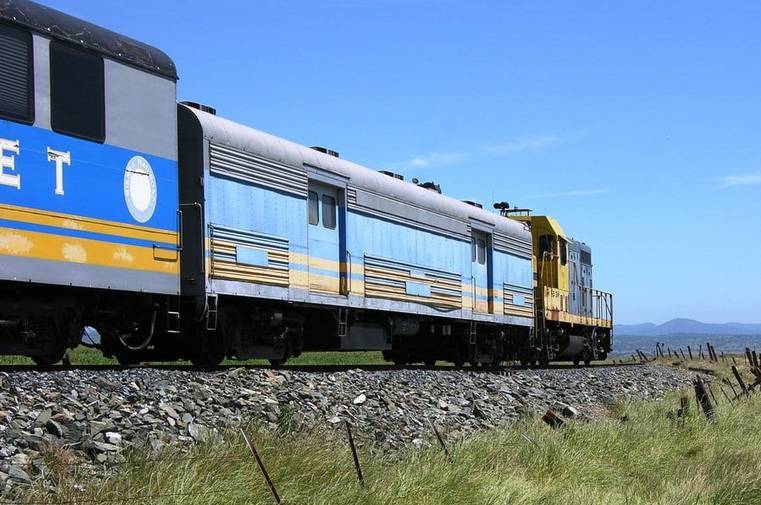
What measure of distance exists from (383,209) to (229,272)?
5.18 m

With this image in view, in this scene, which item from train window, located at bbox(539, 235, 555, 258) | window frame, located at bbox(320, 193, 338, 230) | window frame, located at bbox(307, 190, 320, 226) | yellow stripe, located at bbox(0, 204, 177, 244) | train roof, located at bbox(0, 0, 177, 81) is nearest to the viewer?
yellow stripe, located at bbox(0, 204, 177, 244)

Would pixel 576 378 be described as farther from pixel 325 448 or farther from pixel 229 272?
pixel 325 448

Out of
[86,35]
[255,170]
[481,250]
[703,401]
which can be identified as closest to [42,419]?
[86,35]

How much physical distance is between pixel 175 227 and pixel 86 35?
8.29 ft

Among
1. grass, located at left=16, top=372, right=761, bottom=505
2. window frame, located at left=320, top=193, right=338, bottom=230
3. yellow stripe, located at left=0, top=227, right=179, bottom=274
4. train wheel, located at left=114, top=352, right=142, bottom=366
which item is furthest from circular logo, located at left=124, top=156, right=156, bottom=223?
window frame, located at left=320, top=193, right=338, bottom=230

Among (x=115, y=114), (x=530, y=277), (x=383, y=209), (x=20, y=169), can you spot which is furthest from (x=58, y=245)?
(x=530, y=277)

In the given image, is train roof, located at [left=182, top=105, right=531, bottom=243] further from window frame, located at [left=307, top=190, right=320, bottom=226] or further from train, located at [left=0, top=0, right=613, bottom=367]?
window frame, located at [left=307, top=190, right=320, bottom=226]

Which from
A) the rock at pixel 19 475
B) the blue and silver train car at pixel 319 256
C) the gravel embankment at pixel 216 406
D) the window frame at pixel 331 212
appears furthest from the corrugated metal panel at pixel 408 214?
the rock at pixel 19 475

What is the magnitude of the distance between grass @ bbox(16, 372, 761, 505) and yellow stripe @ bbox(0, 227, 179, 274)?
3.04 metres

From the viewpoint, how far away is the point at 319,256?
15.7m

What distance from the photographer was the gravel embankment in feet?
25.0

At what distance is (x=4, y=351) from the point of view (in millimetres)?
10516

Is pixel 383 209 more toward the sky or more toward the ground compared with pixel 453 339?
more toward the sky

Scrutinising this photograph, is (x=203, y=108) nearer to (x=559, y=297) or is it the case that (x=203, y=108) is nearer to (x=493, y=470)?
(x=493, y=470)
